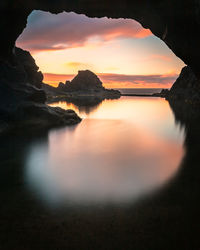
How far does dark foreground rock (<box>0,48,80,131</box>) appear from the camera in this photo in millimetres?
24203

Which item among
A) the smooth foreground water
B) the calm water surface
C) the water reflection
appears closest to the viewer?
the smooth foreground water

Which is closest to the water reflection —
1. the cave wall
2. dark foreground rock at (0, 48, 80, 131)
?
dark foreground rock at (0, 48, 80, 131)

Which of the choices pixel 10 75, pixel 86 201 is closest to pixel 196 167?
pixel 86 201

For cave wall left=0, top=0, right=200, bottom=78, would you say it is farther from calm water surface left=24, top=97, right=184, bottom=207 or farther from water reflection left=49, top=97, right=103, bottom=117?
water reflection left=49, top=97, right=103, bottom=117

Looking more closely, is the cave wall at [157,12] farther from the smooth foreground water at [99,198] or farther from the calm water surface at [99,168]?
the smooth foreground water at [99,198]

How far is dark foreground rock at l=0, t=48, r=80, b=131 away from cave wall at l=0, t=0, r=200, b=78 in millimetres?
9121

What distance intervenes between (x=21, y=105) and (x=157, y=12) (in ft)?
59.5

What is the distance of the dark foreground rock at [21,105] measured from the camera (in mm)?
24203

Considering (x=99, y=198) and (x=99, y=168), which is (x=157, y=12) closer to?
(x=99, y=168)

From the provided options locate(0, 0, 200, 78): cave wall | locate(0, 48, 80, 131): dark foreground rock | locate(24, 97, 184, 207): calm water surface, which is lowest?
locate(24, 97, 184, 207): calm water surface

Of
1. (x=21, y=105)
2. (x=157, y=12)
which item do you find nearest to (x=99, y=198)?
(x=157, y=12)

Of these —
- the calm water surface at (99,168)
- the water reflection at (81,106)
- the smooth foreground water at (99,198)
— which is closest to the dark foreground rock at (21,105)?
the calm water surface at (99,168)

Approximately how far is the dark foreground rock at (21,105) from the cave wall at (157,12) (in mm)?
9121

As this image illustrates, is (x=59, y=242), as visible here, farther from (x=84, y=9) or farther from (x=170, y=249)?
(x=84, y=9)
